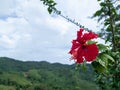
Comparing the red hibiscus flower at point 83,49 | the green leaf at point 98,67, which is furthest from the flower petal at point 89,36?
the green leaf at point 98,67

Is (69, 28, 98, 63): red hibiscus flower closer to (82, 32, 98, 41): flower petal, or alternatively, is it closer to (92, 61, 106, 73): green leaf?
(82, 32, 98, 41): flower petal

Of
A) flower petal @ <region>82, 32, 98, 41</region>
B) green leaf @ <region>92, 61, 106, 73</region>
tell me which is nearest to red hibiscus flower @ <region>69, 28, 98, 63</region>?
flower petal @ <region>82, 32, 98, 41</region>

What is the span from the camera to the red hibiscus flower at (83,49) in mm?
2855

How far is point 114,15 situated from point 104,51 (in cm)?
149

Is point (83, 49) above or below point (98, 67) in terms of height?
above

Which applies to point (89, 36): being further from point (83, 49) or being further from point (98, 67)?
point (98, 67)

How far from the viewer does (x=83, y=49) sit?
2947mm

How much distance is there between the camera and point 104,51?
3125 mm

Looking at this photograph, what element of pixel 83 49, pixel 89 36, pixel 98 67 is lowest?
pixel 98 67

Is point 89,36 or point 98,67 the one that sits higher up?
point 89,36

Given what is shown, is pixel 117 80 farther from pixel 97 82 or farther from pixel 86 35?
pixel 86 35

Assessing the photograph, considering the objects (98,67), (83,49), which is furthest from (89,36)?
(98,67)

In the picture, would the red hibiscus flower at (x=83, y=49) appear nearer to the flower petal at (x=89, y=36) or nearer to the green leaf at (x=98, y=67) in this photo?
the flower petal at (x=89, y=36)

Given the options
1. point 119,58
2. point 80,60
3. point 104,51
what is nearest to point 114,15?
point 119,58
